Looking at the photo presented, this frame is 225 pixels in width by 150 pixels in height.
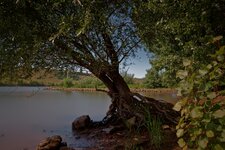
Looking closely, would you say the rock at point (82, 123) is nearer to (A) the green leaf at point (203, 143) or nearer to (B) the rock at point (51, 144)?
(B) the rock at point (51, 144)

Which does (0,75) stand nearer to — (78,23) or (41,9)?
Answer: (41,9)

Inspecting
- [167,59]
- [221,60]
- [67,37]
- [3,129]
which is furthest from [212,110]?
[167,59]

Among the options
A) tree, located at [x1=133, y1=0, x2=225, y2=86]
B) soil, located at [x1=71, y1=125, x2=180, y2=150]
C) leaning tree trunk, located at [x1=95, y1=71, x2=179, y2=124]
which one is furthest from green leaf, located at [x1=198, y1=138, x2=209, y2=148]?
leaning tree trunk, located at [x1=95, y1=71, x2=179, y2=124]

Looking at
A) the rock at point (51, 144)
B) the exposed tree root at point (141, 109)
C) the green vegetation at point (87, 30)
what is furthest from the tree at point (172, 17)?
the rock at point (51, 144)

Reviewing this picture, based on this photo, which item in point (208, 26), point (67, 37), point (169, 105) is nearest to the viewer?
point (67, 37)

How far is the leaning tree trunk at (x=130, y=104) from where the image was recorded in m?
15.1

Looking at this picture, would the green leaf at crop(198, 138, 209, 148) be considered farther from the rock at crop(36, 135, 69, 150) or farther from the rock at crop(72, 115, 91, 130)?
the rock at crop(72, 115, 91, 130)

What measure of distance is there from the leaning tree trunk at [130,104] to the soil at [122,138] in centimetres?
78

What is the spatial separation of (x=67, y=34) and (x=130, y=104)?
581 cm

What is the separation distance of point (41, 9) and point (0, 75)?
149 inches

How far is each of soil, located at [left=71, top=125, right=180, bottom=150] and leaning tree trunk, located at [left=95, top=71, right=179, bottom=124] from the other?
0.78 meters

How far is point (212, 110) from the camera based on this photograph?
4.05 metres

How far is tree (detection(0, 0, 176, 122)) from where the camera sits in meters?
10.5

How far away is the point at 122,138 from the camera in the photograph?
44.1 feet
